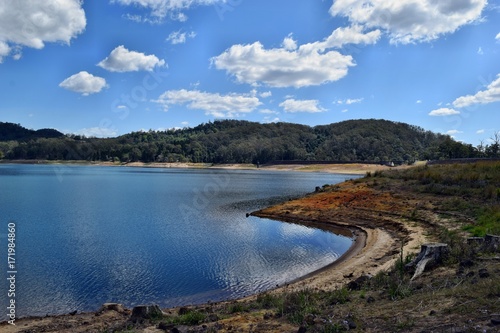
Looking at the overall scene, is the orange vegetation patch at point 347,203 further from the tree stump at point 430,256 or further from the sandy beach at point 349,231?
the tree stump at point 430,256

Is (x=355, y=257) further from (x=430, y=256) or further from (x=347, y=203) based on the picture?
(x=347, y=203)

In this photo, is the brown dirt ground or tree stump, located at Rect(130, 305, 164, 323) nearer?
the brown dirt ground

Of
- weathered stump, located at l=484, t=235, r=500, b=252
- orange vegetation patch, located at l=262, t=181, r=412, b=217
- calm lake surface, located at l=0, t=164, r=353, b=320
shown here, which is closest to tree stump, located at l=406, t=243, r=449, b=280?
weathered stump, located at l=484, t=235, r=500, b=252

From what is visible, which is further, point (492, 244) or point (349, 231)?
point (349, 231)

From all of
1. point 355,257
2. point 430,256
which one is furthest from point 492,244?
point 355,257

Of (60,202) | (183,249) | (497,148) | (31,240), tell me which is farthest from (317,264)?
(497,148)

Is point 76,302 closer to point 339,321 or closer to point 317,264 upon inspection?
point 339,321

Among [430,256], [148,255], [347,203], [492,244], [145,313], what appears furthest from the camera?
[347,203]

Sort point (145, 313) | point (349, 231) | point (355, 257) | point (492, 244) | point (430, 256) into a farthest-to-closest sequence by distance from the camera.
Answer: point (349, 231) < point (355, 257) < point (430, 256) < point (492, 244) < point (145, 313)

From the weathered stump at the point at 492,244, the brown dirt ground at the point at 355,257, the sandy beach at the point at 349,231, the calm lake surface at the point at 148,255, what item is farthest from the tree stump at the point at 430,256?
the calm lake surface at the point at 148,255

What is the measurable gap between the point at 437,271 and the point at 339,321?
4.73 meters

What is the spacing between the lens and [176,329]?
8.22 metres

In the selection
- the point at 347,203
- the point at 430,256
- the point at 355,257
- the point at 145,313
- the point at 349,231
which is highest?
the point at 430,256

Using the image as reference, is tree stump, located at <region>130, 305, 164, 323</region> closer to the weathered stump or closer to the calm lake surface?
the calm lake surface
